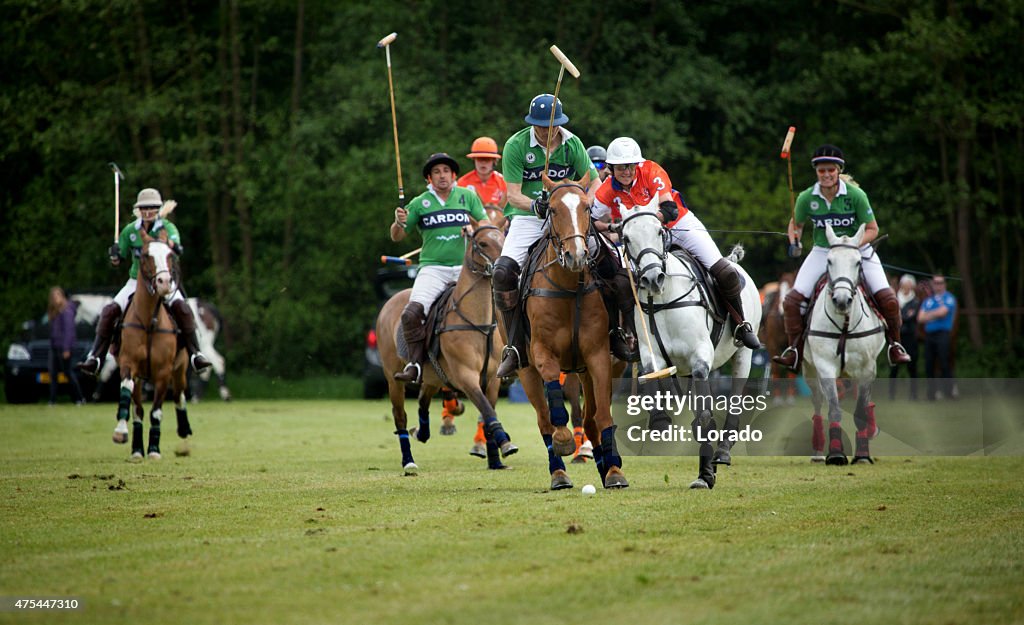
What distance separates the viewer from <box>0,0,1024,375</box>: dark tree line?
31844mm

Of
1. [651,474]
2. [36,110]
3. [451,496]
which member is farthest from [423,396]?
[36,110]

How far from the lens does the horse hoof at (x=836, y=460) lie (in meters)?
12.9

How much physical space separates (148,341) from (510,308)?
5.36m

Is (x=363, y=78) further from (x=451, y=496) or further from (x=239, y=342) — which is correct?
(x=451, y=496)

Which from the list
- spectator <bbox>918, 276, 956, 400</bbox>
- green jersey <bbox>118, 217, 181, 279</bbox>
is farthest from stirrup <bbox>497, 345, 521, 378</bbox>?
spectator <bbox>918, 276, 956, 400</bbox>

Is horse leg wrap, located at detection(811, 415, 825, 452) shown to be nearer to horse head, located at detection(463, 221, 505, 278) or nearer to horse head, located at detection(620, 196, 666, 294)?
horse head, located at detection(463, 221, 505, 278)

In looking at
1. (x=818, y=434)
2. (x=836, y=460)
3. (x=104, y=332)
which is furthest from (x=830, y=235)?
(x=104, y=332)

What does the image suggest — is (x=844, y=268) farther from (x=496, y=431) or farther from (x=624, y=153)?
(x=496, y=431)

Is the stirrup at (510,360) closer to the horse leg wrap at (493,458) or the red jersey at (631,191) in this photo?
the red jersey at (631,191)

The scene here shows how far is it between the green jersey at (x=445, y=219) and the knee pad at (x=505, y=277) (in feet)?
7.61

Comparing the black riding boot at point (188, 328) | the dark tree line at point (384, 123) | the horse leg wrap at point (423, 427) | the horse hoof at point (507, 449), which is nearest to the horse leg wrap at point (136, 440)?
the black riding boot at point (188, 328)

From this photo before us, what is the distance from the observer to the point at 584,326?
33.5 feet

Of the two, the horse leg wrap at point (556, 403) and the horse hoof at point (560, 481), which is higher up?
the horse leg wrap at point (556, 403)

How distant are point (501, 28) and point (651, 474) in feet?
79.3
